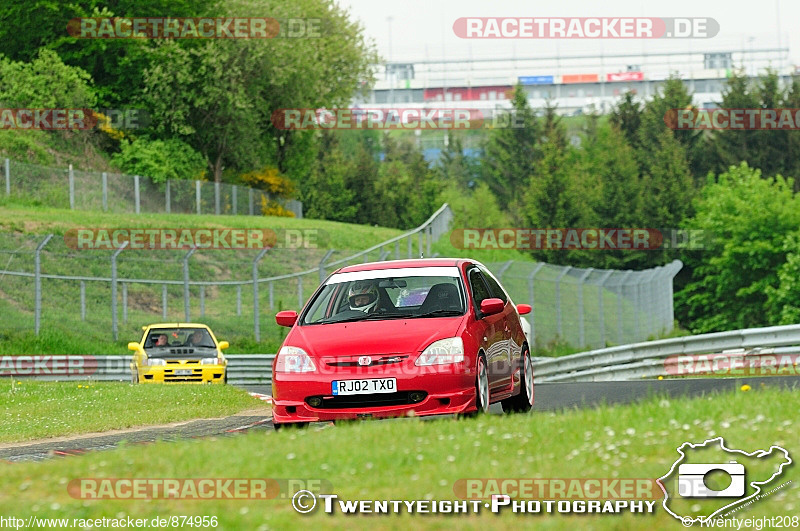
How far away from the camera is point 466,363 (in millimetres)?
11547

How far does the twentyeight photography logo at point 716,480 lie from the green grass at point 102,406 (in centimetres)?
958

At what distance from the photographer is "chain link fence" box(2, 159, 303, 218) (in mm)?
47812

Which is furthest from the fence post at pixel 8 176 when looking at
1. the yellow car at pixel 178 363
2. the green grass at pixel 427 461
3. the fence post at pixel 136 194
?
the green grass at pixel 427 461

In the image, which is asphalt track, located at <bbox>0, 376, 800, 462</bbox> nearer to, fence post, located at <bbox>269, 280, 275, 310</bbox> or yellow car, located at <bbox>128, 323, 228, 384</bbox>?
yellow car, located at <bbox>128, 323, 228, 384</bbox>

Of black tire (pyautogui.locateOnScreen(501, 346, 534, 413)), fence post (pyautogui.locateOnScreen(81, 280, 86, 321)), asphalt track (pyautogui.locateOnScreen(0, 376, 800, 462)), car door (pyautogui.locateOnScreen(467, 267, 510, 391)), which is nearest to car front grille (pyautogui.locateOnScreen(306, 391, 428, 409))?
car door (pyautogui.locateOnScreen(467, 267, 510, 391))

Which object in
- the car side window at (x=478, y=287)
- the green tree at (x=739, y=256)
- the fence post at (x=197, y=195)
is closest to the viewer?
the car side window at (x=478, y=287)

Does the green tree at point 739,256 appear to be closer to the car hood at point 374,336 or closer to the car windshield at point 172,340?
the car windshield at point 172,340

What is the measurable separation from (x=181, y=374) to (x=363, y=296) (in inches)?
502

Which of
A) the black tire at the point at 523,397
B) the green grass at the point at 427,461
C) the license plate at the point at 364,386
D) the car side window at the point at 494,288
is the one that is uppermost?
the car side window at the point at 494,288

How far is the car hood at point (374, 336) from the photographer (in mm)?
11586

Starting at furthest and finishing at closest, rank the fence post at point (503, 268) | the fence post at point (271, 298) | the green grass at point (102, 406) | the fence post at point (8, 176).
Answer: the fence post at point (8, 176) < the fence post at point (271, 298) < the fence post at point (503, 268) < the green grass at point (102, 406)

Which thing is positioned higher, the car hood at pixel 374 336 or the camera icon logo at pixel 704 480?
the car hood at pixel 374 336

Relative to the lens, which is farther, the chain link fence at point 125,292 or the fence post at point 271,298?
the fence post at point 271,298

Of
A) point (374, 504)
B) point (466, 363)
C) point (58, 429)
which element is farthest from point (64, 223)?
point (374, 504)
